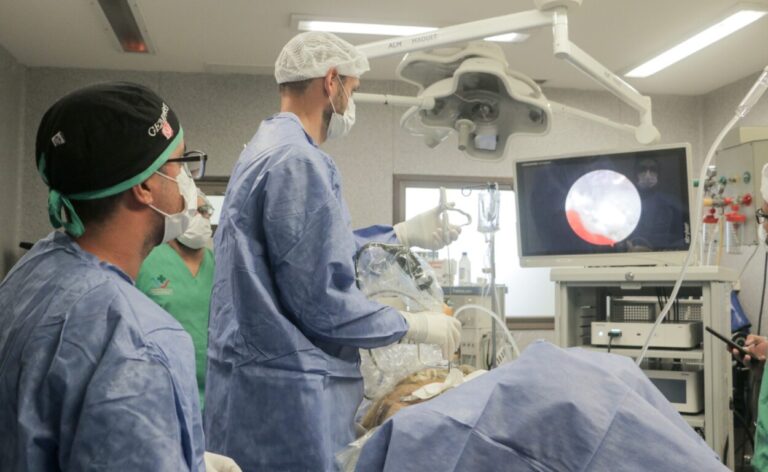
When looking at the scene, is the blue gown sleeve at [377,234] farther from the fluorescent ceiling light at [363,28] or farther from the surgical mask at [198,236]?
the fluorescent ceiling light at [363,28]

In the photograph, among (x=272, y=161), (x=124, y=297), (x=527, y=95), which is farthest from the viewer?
(x=527, y=95)

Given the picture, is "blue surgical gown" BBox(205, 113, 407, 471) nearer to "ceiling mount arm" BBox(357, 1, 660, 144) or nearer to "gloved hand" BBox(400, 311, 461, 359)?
"gloved hand" BBox(400, 311, 461, 359)

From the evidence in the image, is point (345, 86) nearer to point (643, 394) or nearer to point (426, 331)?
point (426, 331)

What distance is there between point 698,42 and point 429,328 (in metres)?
3.67

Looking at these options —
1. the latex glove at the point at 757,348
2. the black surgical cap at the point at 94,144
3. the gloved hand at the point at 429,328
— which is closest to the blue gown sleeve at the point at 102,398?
the black surgical cap at the point at 94,144

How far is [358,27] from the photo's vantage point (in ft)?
14.1

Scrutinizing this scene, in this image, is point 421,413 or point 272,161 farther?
point 272,161

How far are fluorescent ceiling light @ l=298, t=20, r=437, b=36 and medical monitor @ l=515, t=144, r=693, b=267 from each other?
2138mm

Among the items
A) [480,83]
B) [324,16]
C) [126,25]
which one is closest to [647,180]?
[480,83]

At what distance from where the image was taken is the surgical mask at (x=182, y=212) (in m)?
1.17

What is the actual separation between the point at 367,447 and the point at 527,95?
1453 mm

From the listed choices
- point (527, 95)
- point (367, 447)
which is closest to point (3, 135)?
point (527, 95)

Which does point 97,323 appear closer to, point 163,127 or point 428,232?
point 163,127

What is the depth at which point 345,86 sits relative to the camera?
6.61 ft
